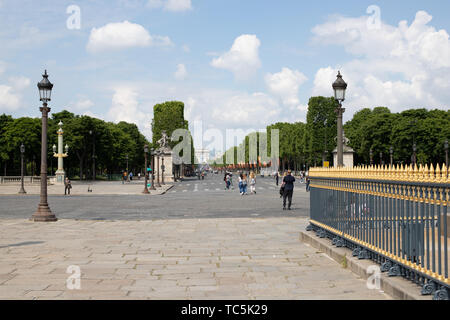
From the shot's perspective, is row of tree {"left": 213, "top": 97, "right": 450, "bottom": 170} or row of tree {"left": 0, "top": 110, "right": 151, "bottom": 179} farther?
row of tree {"left": 0, "top": 110, "right": 151, "bottom": 179}

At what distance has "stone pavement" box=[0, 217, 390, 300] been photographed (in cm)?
709

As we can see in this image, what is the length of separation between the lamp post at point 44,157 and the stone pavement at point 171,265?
2.75 meters

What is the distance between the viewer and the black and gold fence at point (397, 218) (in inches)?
231

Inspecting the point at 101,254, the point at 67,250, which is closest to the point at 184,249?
the point at 101,254

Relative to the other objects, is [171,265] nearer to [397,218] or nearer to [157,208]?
[397,218]

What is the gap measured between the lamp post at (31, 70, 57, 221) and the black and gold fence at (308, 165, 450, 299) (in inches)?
443

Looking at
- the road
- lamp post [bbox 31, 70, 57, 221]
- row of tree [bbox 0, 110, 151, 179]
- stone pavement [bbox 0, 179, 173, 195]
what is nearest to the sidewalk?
stone pavement [bbox 0, 179, 173, 195]

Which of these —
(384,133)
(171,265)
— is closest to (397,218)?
(171,265)

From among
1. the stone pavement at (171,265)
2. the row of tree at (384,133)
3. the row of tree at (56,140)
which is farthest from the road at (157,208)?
the row of tree at (56,140)

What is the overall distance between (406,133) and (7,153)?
61759mm

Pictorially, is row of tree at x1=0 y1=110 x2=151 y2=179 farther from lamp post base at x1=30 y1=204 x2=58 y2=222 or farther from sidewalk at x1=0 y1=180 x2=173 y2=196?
lamp post base at x1=30 y1=204 x2=58 y2=222

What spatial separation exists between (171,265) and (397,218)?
4.02m

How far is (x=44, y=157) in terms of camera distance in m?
18.5

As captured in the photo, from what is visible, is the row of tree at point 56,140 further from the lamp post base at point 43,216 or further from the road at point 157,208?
the lamp post base at point 43,216
